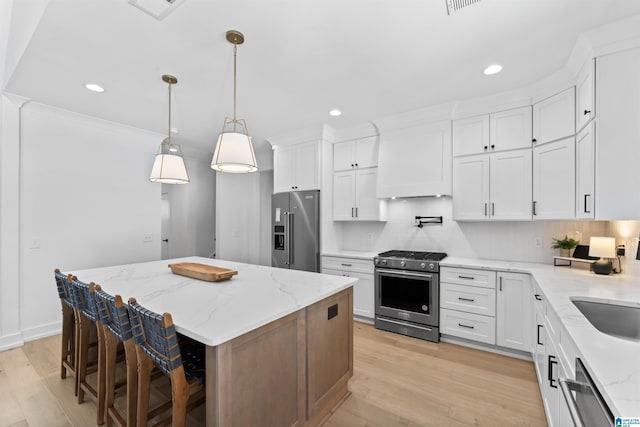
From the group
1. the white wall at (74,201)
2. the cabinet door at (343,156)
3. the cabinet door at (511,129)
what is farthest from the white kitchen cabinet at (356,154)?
the white wall at (74,201)

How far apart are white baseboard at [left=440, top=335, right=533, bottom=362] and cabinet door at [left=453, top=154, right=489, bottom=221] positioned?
1.35 metres

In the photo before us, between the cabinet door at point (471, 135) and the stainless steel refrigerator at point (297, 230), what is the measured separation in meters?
1.89

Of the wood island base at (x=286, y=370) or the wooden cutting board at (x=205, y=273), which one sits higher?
the wooden cutting board at (x=205, y=273)

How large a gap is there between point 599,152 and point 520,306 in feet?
4.98

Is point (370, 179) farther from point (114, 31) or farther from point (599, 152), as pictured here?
point (114, 31)

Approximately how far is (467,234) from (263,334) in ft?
9.66

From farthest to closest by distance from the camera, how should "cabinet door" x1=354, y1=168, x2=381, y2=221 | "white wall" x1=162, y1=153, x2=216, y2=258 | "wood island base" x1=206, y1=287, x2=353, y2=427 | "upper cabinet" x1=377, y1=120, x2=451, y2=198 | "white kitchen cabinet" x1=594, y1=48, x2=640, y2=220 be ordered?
"white wall" x1=162, y1=153, x2=216, y2=258, "cabinet door" x1=354, y1=168, x2=381, y2=221, "upper cabinet" x1=377, y1=120, x2=451, y2=198, "white kitchen cabinet" x1=594, y1=48, x2=640, y2=220, "wood island base" x1=206, y1=287, x2=353, y2=427

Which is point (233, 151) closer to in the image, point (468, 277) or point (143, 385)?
point (143, 385)

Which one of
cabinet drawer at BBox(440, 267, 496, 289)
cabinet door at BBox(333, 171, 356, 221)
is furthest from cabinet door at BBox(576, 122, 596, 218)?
cabinet door at BBox(333, 171, 356, 221)

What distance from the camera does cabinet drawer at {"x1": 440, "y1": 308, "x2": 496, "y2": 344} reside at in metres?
2.89

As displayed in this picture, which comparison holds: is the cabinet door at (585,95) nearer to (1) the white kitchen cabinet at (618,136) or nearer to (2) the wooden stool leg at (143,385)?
(1) the white kitchen cabinet at (618,136)

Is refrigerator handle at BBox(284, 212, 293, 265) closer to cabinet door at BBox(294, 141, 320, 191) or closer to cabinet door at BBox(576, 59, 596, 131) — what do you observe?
cabinet door at BBox(294, 141, 320, 191)

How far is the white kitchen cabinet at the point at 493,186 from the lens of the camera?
2.90 metres

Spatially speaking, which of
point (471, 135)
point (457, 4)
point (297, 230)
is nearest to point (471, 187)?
point (471, 135)
